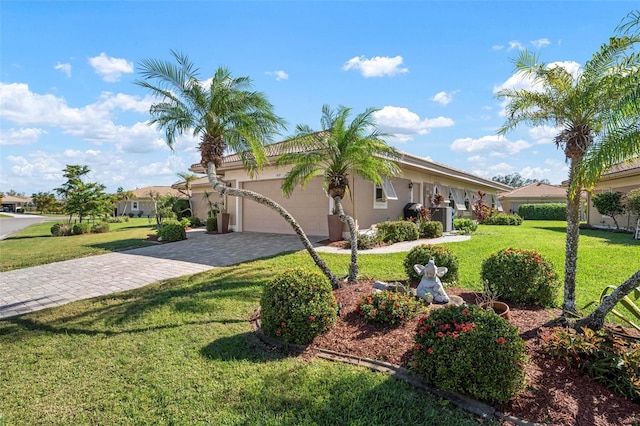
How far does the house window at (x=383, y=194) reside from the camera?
15289 millimetres

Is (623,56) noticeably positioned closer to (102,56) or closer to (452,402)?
(452,402)

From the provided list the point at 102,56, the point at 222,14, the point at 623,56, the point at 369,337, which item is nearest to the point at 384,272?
the point at 369,337

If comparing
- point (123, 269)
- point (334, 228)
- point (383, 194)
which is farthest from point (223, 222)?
point (383, 194)

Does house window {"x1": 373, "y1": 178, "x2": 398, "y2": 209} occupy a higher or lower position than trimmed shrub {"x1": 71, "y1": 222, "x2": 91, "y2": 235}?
higher

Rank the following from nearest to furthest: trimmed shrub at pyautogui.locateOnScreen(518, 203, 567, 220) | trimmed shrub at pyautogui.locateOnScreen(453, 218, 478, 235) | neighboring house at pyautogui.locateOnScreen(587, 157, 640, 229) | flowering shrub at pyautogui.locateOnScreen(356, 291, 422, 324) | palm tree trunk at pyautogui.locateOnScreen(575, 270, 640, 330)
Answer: palm tree trunk at pyautogui.locateOnScreen(575, 270, 640, 330) < flowering shrub at pyautogui.locateOnScreen(356, 291, 422, 324) < trimmed shrub at pyautogui.locateOnScreen(453, 218, 478, 235) < neighboring house at pyautogui.locateOnScreen(587, 157, 640, 229) < trimmed shrub at pyautogui.locateOnScreen(518, 203, 567, 220)

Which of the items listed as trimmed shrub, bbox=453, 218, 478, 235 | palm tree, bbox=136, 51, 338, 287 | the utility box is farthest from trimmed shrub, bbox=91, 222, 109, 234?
trimmed shrub, bbox=453, 218, 478, 235

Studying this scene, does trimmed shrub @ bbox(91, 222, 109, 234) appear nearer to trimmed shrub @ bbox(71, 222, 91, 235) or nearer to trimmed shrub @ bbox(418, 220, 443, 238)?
trimmed shrub @ bbox(71, 222, 91, 235)

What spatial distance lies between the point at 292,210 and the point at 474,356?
12.7m

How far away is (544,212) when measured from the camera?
31250 millimetres

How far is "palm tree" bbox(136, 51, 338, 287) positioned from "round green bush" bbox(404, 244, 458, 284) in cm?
430

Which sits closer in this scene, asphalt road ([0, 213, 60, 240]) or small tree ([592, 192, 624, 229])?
small tree ([592, 192, 624, 229])

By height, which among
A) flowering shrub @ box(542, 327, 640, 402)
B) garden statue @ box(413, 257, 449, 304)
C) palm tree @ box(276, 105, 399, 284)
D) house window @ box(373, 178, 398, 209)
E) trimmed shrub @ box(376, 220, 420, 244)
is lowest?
flowering shrub @ box(542, 327, 640, 402)

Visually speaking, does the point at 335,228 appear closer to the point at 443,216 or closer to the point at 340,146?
the point at 340,146

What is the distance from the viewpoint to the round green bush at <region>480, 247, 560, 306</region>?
5.33 meters
